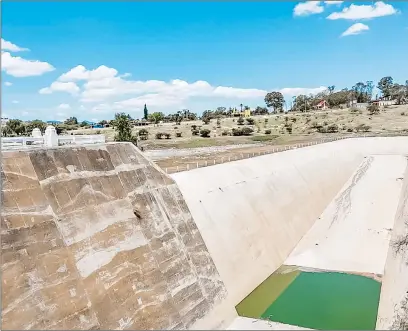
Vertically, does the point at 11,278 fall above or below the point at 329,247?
above

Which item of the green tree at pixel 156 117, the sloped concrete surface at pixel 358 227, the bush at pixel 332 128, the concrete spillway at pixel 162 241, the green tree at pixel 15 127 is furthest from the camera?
the green tree at pixel 156 117

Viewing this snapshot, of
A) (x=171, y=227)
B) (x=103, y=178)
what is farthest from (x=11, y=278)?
(x=171, y=227)

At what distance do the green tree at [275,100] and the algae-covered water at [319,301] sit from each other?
520 feet

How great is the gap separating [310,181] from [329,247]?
12233 mm

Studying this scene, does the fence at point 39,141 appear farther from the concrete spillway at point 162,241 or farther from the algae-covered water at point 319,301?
the algae-covered water at point 319,301

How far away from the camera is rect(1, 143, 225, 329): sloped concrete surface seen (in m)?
17.3

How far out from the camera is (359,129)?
98.9 metres

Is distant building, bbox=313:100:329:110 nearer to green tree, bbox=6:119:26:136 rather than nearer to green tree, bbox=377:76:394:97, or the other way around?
green tree, bbox=377:76:394:97

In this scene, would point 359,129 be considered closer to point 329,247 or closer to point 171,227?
point 329,247

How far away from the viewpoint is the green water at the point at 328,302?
84.8 ft

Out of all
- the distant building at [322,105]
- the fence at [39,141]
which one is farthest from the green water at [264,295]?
the distant building at [322,105]

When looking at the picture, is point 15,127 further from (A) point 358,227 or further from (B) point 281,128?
(B) point 281,128

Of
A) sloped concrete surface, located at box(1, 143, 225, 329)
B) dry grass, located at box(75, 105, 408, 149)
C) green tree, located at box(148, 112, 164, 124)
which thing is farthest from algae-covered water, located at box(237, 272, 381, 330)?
green tree, located at box(148, 112, 164, 124)

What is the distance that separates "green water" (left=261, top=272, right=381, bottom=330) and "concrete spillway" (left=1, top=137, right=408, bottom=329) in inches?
13.0
